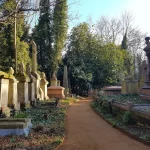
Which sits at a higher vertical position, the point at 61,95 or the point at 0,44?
the point at 0,44

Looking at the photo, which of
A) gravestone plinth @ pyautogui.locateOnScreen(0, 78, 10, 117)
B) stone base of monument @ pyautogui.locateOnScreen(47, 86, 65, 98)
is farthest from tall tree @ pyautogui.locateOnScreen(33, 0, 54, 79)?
gravestone plinth @ pyautogui.locateOnScreen(0, 78, 10, 117)

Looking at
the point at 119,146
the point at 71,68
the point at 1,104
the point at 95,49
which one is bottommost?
the point at 119,146

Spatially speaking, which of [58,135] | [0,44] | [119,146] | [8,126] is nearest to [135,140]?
[119,146]

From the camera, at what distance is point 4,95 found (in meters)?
12.8

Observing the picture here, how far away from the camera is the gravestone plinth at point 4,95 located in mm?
11889

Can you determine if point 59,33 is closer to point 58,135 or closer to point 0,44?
point 0,44

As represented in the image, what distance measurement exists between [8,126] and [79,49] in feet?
114

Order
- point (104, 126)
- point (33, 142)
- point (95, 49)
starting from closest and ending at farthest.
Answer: point (33, 142), point (104, 126), point (95, 49)

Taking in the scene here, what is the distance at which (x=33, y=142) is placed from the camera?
25.6 ft

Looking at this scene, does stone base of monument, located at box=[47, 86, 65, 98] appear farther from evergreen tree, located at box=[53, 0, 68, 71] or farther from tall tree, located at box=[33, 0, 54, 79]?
evergreen tree, located at box=[53, 0, 68, 71]

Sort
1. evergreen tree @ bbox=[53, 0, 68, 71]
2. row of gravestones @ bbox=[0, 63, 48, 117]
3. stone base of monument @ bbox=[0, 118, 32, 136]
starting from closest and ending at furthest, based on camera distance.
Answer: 1. stone base of monument @ bbox=[0, 118, 32, 136]
2. row of gravestones @ bbox=[0, 63, 48, 117]
3. evergreen tree @ bbox=[53, 0, 68, 71]

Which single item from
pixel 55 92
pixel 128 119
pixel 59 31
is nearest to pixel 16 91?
pixel 128 119

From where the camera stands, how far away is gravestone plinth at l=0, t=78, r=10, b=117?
1189 cm

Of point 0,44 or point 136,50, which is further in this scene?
point 136,50
